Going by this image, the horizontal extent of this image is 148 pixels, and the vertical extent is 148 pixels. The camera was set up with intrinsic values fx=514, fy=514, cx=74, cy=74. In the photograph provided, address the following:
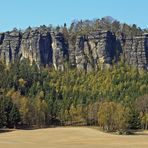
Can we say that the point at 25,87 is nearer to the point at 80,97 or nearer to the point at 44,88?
the point at 44,88

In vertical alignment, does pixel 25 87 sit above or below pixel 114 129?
above

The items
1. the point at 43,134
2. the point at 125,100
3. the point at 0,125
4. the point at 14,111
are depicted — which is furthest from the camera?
the point at 125,100

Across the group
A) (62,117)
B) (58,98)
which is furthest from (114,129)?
(58,98)

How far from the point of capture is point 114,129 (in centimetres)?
13375

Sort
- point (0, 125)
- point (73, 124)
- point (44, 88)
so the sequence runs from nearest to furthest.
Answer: point (0, 125) < point (73, 124) < point (44, 88)

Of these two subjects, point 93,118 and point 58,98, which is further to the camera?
point 58,98

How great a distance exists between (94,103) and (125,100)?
506 inches

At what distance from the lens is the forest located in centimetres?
13712

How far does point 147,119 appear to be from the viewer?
14450cm

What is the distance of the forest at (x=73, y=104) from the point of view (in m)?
137

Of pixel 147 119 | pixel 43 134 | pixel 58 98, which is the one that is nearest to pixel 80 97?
pixel 58 98

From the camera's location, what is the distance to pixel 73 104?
6462 inches

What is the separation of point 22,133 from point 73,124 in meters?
42.3

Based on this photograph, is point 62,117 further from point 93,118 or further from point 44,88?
point 44,88
